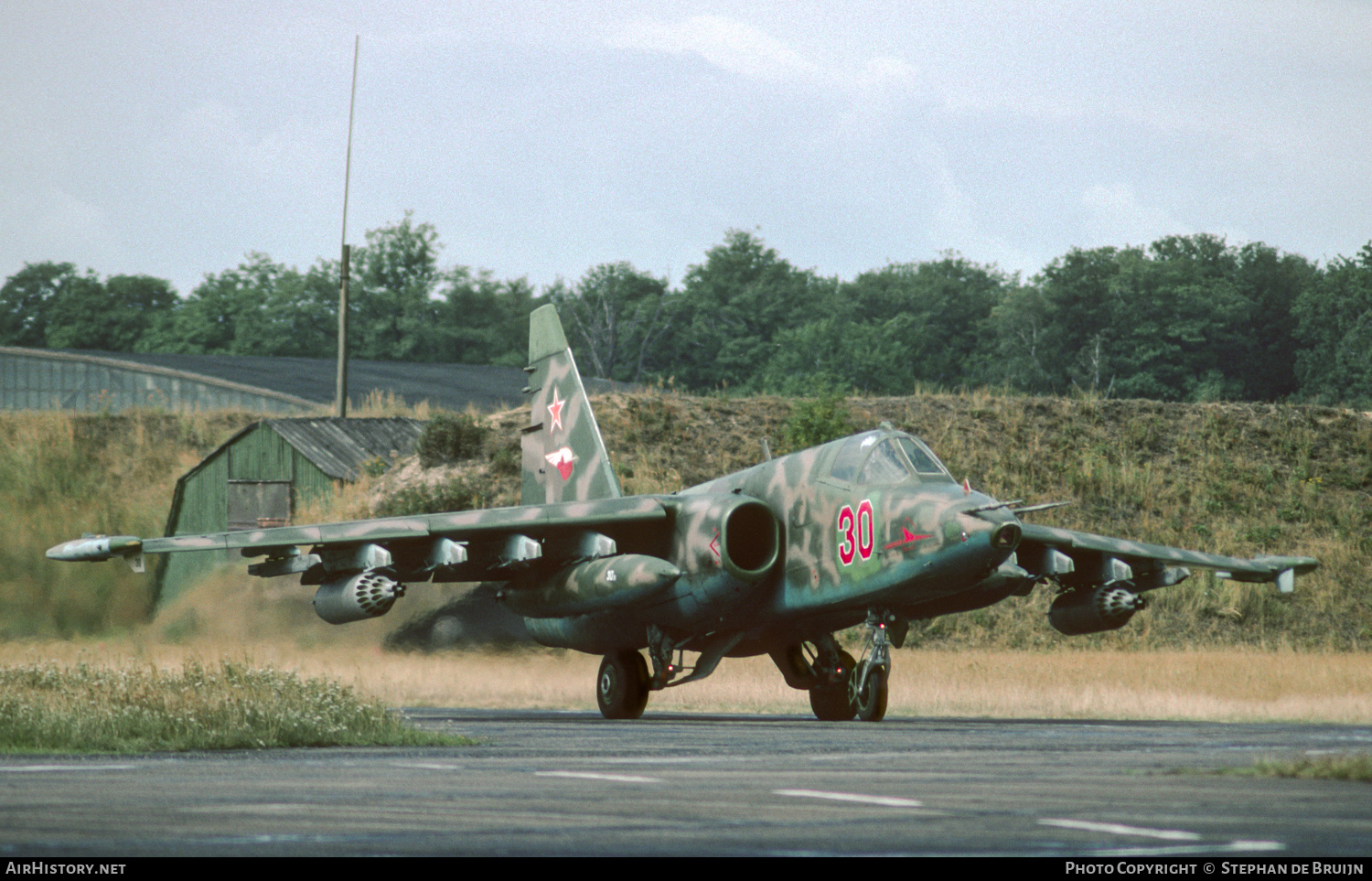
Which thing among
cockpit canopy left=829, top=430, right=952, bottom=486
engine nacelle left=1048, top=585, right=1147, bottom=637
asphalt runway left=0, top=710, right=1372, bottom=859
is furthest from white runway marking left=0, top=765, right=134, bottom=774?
engine nacelle left=1048, top=585, right=1147, bottom=637

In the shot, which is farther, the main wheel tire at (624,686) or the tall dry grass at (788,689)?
the tall dry grass at (788,689)

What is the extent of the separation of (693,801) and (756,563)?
11.3 meters

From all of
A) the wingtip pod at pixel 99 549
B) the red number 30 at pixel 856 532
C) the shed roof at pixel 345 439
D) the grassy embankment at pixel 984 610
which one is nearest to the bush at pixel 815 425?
the grassy embankment at pixel 984 610

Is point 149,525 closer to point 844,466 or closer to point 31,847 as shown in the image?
point 844,466

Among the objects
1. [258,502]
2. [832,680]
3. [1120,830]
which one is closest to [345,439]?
[258,502]

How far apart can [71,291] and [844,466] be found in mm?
82042

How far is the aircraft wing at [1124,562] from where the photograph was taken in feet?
68.9

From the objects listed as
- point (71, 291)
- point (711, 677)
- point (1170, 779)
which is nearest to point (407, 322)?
point (71, 291)

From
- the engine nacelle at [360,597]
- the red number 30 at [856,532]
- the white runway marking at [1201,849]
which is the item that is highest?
the red number 30 at [856,532]

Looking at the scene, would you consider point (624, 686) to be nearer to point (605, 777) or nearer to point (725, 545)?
point (725, 545)

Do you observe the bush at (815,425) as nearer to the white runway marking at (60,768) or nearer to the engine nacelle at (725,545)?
the engine nacelle at (725,545)

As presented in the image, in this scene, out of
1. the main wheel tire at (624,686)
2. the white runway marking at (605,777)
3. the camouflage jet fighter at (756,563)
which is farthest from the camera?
the main wheel tire at (624,686)

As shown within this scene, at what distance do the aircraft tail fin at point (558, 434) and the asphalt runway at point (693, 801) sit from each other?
30.9ft

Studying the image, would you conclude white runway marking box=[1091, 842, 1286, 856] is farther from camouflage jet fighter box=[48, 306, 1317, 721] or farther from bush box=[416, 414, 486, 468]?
bush box=[416, 414, 486, 468]
